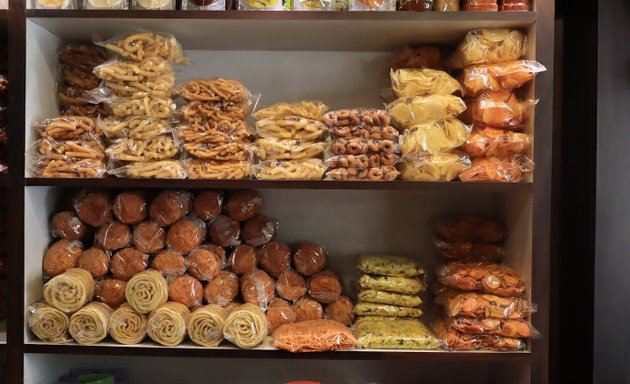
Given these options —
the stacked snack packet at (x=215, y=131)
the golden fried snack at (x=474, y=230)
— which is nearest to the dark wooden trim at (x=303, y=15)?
the stacked snack packet at (x=215, y=131)

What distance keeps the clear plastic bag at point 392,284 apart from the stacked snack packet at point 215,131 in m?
0.51

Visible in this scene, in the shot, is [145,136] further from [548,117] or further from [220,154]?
[548,117]

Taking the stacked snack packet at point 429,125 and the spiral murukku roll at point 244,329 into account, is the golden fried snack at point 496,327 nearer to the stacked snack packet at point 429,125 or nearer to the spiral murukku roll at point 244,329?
the stacked snack packet at point 429,125

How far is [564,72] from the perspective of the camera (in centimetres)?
212

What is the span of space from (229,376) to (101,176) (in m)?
0.87

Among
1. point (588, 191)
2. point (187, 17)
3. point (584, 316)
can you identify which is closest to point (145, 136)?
point (187, 17)

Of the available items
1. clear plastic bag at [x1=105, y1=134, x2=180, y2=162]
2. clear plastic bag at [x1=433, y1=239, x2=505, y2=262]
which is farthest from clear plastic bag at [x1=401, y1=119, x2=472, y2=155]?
clear plastic bag at [x1=105, y1=134, x2=180, y2=162]

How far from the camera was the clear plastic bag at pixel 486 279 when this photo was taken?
1.72 m

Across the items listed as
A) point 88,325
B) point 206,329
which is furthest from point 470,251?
point 88,325

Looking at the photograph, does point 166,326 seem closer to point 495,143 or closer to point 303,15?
point 303,15

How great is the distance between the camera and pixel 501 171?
5.56 feet

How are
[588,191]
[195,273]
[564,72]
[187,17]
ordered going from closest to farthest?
[187,17] < [195,273] < [588,191] < [564,72]

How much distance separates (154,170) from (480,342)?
105cm

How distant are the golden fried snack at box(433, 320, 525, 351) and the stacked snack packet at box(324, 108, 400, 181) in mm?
492
